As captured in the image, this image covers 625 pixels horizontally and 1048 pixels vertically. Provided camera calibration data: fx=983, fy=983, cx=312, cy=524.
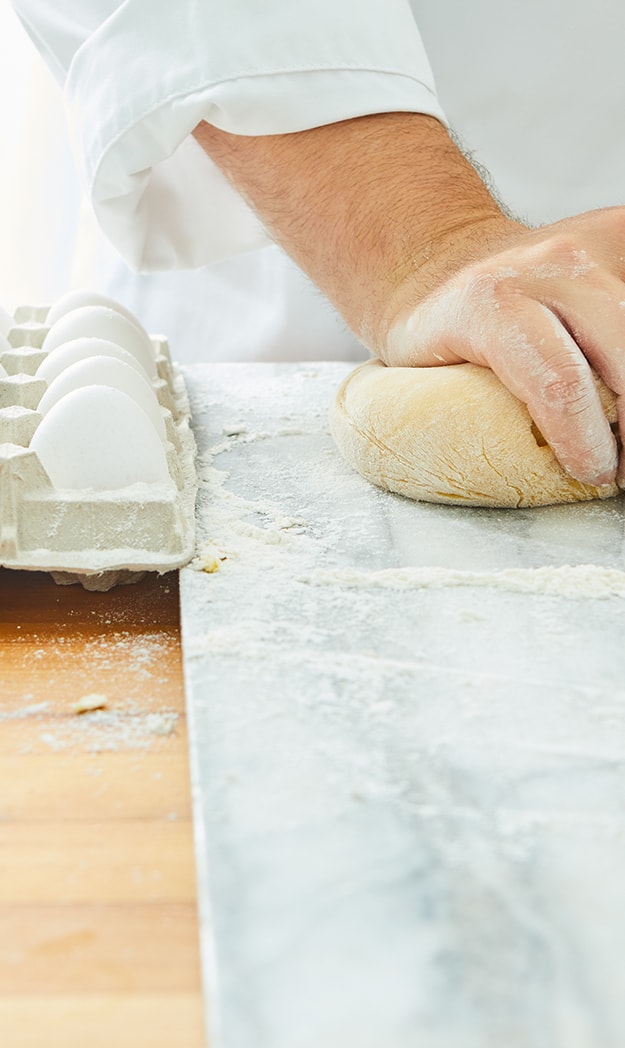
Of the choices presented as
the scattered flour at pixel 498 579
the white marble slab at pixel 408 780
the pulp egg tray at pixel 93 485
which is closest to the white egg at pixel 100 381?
the pulp egg tray at pixel 93 485

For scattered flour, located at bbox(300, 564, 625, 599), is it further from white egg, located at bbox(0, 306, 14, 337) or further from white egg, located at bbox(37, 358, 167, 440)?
white egg, located at bbox(0, 306, 14, 337)

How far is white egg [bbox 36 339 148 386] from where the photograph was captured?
0.87 m

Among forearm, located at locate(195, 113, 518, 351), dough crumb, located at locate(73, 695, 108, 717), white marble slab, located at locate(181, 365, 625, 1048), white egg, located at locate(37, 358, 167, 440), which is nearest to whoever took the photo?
white marble slab, located at locate(181, 365, 625, 1048)

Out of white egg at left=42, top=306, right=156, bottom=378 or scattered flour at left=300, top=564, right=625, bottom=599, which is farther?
white egg at left=42, top=306, right=156, bottom=378

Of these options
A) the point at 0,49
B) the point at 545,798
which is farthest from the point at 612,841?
the point at 0,49

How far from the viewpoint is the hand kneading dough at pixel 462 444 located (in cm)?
78

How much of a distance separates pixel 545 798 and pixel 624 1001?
11 centimetres

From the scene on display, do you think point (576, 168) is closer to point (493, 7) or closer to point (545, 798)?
point (493, 7)

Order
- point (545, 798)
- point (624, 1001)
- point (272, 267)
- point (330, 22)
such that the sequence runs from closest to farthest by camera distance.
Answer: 1. point (624, 1001)
2. point (545, 798)
3. point (330, 22)
4. point (272, 267)

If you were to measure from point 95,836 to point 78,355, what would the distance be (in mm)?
552

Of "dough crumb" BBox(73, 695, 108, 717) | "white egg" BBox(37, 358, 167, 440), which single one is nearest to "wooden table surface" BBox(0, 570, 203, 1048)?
"dough crumb" BBox(73, 695, 108, 717)

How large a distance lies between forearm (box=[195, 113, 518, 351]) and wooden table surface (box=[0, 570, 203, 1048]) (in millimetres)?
418

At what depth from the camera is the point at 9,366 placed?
0.96 metres

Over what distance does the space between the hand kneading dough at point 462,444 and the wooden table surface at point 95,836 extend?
0.26 m
